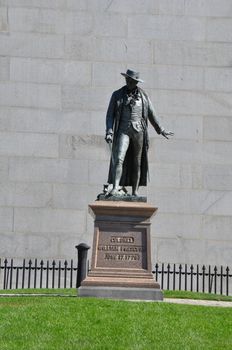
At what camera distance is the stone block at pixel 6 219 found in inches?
798

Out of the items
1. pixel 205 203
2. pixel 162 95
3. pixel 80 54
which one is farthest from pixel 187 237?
pixel 80 54

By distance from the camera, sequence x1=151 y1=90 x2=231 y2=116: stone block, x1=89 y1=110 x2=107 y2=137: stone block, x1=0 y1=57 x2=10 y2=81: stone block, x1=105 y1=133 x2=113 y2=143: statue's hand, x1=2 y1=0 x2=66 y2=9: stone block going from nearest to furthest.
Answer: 1. x1=105 y1=133 x2=113 y2=143: statue's hand
2. x1=89 y1=110 x2=107 y2=137: stone block
3. x1=0 y1=57 x2=10 y2=81: stone block
4. x1=151 y1=90 x2=231 y2=116: stone block
5. x1=2 y1=0 x2=66 y2=9: stone block

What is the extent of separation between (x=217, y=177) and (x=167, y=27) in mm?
4363

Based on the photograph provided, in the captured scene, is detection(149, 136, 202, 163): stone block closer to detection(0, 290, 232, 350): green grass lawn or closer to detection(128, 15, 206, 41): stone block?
detection(128, 15, 206, 41): stone block

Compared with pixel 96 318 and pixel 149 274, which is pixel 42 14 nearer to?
pixel 149 274

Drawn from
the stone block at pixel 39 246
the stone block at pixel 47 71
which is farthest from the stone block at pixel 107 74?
the stone block at pixel 39 246

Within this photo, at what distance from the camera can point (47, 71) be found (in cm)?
2094

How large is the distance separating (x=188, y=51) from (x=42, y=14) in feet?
13.5

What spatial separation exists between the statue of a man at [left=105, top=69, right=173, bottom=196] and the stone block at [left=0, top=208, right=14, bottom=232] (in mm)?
6671

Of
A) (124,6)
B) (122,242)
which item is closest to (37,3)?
(124,6)

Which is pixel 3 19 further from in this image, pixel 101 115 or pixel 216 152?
pixel 216 152

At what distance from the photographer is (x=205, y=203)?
20594mm

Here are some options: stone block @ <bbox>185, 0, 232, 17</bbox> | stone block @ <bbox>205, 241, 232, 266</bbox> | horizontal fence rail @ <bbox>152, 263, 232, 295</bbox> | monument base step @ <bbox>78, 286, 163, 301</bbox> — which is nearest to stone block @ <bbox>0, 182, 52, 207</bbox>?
horizontal fence rail @ <bbox>152, 263, 232, 295</bbox>

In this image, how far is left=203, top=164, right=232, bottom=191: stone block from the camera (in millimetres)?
20703
